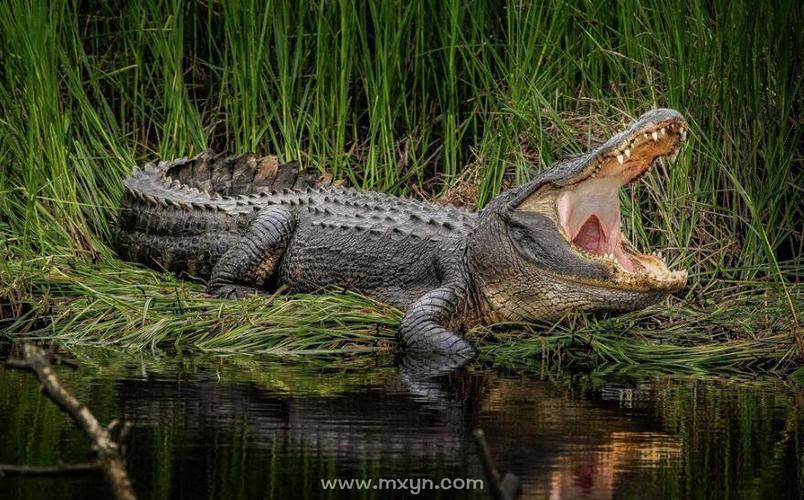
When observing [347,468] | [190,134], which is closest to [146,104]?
[190,134]

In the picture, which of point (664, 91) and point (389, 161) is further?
point (389, 161)

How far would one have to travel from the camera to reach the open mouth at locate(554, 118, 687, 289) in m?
6.20

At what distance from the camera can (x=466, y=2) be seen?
8492 mm

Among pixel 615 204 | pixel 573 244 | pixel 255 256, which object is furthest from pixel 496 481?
pixel 255 256

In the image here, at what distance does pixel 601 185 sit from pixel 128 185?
3.06 m

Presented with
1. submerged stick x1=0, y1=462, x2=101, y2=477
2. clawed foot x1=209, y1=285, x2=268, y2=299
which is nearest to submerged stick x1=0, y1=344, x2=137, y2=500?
submerged stick x1=0, y1=462, x2=101, y2=477

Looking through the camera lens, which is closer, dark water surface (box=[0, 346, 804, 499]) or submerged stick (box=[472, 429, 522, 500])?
submerged stick (box=[472, 429, 522, 500])

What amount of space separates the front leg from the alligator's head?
0.23 meters

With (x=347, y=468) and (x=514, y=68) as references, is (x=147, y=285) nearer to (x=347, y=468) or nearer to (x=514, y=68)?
(x=514, y=68)

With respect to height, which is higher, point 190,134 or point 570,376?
point 190,134

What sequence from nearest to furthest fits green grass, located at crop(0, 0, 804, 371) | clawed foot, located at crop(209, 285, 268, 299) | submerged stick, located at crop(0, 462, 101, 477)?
1. submerged stick, located at crop(0, 462, 101, 477)
2. green grass, located at crop(0, 0, 804, 371)
3. clawed foot, located at crop(209, 285, 268, 299)

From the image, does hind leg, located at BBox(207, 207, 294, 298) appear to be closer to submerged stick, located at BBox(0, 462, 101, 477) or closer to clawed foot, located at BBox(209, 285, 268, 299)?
clawed foot, located at BBox(209, 285, 268, 299)

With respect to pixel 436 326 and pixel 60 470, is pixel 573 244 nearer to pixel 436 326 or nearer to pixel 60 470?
pixel 436 326

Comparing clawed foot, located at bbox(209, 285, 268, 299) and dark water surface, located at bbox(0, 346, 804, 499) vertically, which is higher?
clawed foot, located at bbox(209, 285, 268, 299)
